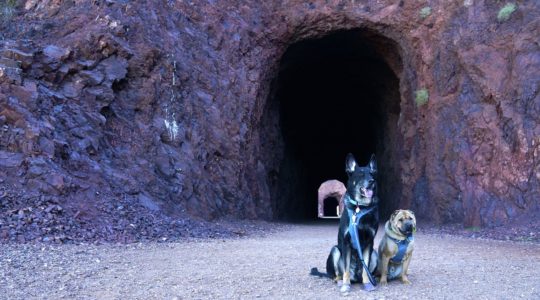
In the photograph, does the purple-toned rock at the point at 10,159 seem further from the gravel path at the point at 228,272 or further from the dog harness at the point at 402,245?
the dog harness at the point at 402,245

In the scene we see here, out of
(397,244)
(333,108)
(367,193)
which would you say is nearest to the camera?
(367,193)

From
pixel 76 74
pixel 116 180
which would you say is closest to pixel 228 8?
pixel 76 74

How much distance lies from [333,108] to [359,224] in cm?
2393

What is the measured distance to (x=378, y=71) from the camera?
2183 centimetres

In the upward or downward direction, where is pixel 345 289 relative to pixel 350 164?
downward

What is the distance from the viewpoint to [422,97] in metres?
16.9

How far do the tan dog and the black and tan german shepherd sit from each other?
0.12 metres

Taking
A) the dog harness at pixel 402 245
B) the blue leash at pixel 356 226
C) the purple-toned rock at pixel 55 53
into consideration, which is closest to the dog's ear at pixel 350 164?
the blue leash at pixel 356 226

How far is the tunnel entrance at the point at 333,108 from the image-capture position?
20.1 metres

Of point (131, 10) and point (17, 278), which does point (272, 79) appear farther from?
point (17, 278)

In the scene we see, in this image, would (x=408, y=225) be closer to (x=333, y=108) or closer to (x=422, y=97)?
(x=422, y=97)

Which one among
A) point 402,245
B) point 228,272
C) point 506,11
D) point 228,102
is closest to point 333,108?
point 228,102

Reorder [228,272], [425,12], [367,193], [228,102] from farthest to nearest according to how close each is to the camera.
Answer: [425,12], [228,102], [228,272], [367,193]

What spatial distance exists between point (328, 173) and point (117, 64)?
25.9 meters
